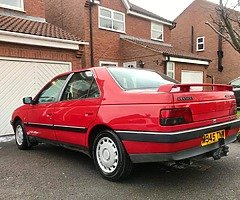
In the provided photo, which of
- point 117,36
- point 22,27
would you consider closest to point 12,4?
point 22,27

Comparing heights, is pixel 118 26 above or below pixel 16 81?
above

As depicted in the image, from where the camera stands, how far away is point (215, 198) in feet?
11.2

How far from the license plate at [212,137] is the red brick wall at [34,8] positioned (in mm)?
9868

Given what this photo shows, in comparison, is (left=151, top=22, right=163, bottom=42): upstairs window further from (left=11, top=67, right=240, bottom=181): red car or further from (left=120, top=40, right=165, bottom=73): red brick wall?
(left=11, top=67, right=240, bottom=181): red car

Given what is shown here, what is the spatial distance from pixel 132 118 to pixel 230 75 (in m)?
21.1

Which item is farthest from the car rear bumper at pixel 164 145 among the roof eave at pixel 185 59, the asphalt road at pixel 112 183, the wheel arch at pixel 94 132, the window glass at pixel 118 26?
the window glass at pixel 118 26

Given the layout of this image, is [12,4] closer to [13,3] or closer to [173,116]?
[13,3]

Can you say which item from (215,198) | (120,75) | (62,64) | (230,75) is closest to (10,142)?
(62,64)

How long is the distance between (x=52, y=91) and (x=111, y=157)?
2.06 metres

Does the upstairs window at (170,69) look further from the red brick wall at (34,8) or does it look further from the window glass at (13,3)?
the window glass at (13,3)

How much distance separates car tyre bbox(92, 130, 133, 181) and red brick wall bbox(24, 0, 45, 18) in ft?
29.6

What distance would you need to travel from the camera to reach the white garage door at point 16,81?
8.61 meters

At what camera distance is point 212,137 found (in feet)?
12.8

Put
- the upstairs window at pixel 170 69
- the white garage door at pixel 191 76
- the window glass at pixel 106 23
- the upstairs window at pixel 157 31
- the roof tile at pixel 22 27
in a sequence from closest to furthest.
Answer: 1. the roof tile at pixel 22 27
2. the upstairs window at pixel 170 69
3. the window glass at pixel 106 23
4. the white garage door at pixel 191 76
5. the upstairs window at pixel 157 31
